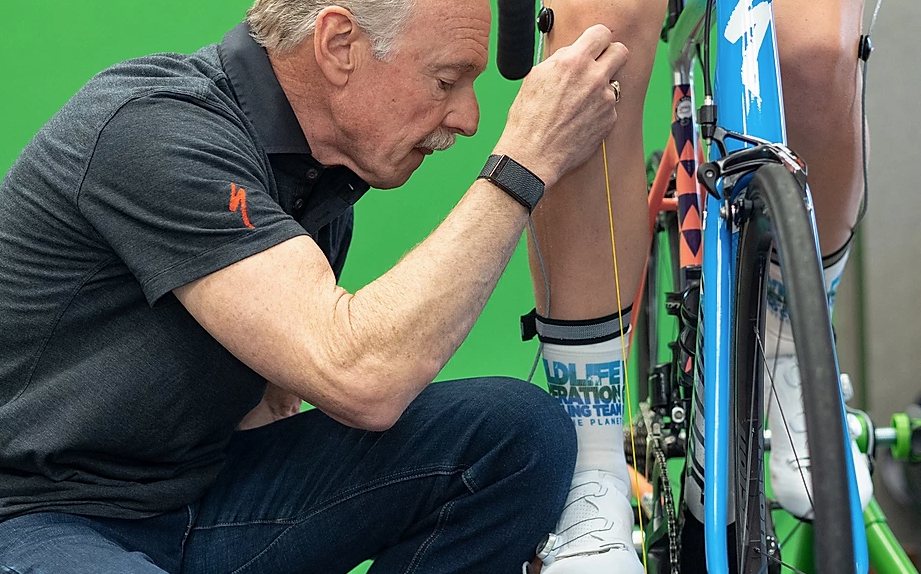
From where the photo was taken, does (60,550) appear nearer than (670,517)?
Yes

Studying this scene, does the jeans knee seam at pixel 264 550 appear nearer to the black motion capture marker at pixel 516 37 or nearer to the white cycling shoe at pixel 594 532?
the white cycling shoe at pixel 594 532

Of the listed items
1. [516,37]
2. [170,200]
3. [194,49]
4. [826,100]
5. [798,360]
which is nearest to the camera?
[798,360]

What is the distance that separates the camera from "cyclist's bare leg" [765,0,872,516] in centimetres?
100

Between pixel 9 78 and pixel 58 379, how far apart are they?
4.01ft

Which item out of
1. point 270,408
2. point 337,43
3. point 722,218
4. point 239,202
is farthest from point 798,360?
point 270,408

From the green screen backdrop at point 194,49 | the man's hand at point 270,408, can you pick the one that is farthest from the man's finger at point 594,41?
the green screen backdrop at point 194,49

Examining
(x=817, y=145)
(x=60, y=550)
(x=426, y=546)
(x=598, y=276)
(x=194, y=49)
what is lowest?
(x=426, y=546)

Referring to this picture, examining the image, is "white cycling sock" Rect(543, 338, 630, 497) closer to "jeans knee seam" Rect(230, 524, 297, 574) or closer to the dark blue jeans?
the dark blue jeans

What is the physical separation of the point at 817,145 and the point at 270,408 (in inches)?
26.8

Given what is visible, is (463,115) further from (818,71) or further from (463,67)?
(818,71)

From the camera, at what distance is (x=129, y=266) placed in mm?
853

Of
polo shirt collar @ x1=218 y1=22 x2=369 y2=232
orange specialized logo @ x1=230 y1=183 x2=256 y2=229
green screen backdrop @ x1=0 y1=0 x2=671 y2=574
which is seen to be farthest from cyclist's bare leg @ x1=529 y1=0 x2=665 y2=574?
green screen backdrop @ x1=0 y1=0 x2=671 y2=574

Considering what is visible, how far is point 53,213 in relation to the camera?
2.89ft

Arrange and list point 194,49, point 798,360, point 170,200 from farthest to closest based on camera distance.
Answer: point 194,49 → point 170,200 → point 798,360
